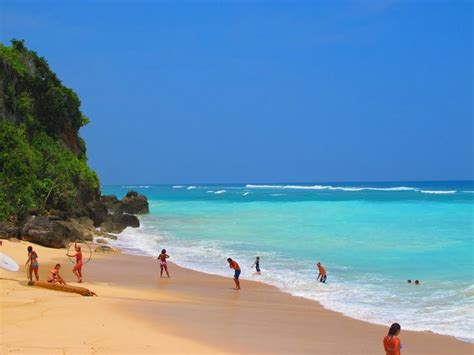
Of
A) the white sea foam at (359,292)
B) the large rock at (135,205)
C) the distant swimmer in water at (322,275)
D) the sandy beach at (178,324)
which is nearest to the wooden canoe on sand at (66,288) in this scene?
the sandy beach at (178,324)

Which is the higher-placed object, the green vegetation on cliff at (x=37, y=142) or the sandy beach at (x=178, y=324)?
the green vegetation on cliff at (x=37, y=142)

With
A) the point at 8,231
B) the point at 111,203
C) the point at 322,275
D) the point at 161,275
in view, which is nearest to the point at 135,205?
the point at 111,203

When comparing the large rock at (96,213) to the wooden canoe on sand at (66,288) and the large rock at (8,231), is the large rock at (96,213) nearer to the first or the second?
the large rock at (8,231)

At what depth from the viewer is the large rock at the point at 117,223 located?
36.8 meters

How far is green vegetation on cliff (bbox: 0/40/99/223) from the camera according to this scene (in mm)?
29763

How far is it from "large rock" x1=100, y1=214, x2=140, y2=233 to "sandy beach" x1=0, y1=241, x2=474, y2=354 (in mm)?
19672

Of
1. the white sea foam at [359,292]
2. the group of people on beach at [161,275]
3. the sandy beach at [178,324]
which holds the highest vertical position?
the group of people on beach at [161,275]

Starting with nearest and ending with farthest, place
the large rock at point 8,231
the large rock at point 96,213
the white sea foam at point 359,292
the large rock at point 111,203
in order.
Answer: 1. the white sea foam at point 359,292
2. the large rock at point 8,231
3. the large rock at point 96,213
4. the large rock at point 111,203

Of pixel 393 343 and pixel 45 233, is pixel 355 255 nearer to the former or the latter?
pixel 45 233

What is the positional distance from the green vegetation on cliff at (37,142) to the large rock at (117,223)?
81.0 inches

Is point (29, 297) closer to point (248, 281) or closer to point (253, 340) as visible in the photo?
point (253, 340)

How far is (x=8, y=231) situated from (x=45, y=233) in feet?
5.08

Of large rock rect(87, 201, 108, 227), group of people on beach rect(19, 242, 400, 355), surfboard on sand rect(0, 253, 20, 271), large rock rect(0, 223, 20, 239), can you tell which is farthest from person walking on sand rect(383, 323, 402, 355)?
large rock rect(87, 201, 108, 227)

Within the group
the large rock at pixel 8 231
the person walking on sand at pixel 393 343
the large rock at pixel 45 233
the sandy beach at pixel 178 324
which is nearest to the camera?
the person walking on sand at pixel 393 343
